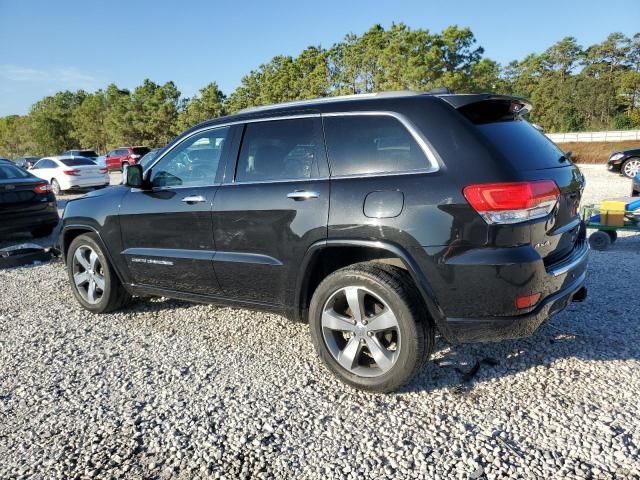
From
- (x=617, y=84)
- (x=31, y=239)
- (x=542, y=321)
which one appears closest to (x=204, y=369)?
(x=542, y=321)

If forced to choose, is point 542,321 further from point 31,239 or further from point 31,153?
point 31,153

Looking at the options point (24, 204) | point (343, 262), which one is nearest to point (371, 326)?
point (343, 262)

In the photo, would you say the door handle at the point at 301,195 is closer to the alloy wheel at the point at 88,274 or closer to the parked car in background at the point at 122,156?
the alloy wheel at the point at 88,274

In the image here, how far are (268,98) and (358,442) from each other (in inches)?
1912

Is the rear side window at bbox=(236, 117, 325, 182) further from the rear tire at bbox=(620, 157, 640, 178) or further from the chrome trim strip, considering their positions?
the rear tire at bbox=(620, 157, 640, 178)

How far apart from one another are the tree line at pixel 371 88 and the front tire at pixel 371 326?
27806mm

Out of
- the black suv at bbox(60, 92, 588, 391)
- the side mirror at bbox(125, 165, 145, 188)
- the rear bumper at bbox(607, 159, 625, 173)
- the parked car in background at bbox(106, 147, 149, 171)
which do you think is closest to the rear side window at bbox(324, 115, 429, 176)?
the black suv at bbox(60, 92, 588, 391)

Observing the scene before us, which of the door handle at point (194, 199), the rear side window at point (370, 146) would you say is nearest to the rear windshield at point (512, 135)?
the rear side window at point (370, 146)

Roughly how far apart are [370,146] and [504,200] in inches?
35.3

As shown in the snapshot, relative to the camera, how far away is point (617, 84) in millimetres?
51000

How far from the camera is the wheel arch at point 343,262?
270cm

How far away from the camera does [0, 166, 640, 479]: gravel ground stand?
92.4 inches

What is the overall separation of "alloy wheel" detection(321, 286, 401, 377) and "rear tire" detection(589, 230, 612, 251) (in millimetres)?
4826

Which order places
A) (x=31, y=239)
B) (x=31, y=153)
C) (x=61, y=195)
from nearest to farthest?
(x=31, y=239)
(x=61, y=195)
(x=31, y=153)
